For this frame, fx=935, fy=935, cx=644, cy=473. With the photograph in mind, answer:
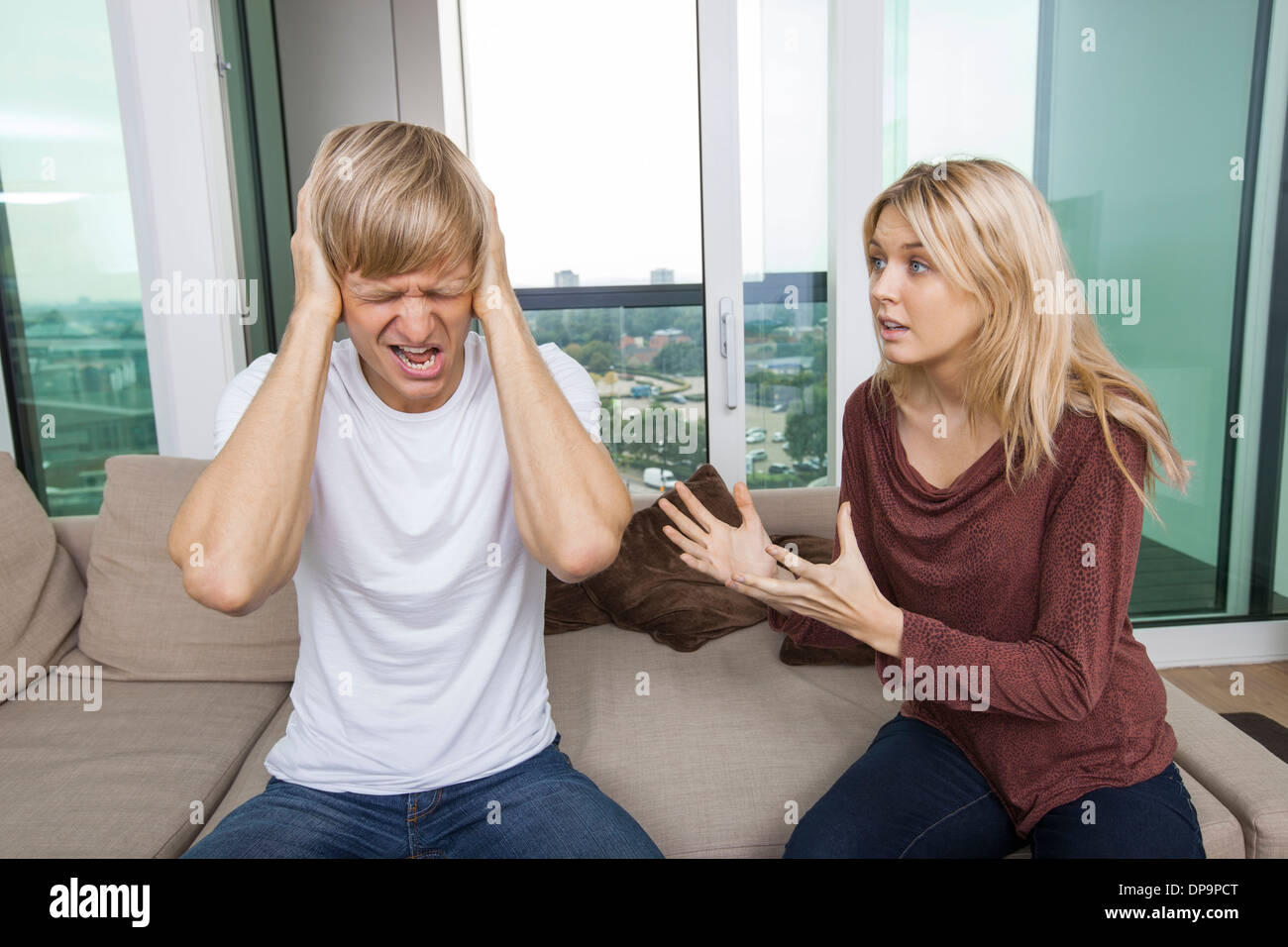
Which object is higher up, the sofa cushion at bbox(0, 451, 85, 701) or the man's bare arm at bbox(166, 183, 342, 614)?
the man's bare arm at bbox(166, 183, 342, 614)

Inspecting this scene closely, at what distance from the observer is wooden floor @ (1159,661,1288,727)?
270 cm

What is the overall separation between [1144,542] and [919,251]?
7.68ft

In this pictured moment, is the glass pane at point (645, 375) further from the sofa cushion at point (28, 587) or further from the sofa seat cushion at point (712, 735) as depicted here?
the sofa cushion at point (28, 587)

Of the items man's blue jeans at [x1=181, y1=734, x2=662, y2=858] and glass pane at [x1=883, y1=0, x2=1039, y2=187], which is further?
glass pane at [x1=883, y1=0, x2=1039, y2=187]

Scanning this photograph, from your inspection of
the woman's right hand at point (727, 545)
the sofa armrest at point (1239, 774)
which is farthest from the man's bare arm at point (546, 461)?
the sofa armrest at point (1239, 774)

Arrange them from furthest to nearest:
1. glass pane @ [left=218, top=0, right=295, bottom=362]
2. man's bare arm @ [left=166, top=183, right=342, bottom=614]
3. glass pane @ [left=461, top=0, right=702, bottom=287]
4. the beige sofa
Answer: glass pane @ [left=461, top=0, right=702, bottom=287]
glass pane @ [left=218, top=0, right=295, bottom=362]
the beige sofa
man's bare arm @ [left=166, top=183, right=342, bottom=614]

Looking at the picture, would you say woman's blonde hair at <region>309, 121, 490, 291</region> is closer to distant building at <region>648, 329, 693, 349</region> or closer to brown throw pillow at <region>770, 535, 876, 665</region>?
brown throw pillow at <region>770, 535, 876, 665</region>

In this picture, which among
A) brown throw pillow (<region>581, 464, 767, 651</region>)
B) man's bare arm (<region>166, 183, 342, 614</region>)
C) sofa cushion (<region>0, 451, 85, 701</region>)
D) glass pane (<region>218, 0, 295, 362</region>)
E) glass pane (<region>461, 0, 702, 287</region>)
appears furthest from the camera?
glass pane (<region>461, 0, 702, 287</region>)

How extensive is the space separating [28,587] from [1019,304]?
6.32ft

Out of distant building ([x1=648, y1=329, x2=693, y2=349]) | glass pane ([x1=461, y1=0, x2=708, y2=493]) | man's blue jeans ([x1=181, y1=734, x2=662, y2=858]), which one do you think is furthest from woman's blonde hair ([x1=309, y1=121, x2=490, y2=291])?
glass pane ([x1=461, y1=0, x2=708, y2=493])

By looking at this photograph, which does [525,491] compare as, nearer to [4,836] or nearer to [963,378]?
[963,378]

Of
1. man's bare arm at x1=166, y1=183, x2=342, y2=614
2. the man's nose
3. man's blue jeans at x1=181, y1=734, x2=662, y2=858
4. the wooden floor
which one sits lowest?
the wooden floor

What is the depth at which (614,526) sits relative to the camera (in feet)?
3.84

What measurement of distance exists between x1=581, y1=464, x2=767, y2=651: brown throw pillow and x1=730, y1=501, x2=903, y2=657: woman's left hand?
2.79 ft
